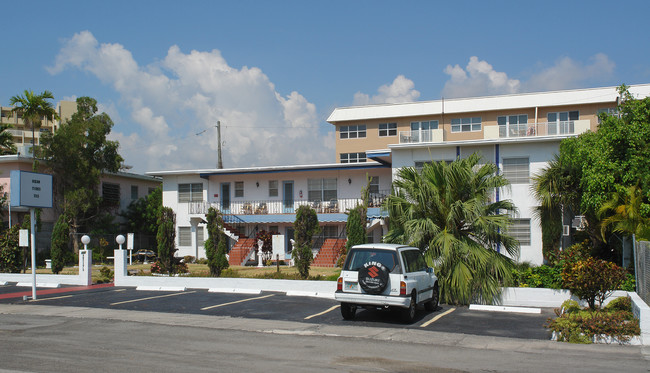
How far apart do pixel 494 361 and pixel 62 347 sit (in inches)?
304

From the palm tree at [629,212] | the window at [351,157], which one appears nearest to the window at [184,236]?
the window at [351,157]

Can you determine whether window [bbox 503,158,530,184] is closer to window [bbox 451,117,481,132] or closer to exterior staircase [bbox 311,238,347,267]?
exterior staircase [bbox 311,238,347,267]

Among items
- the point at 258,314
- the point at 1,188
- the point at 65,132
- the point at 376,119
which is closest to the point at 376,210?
the point at 376,119

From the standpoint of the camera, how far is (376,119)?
Result: 4362 centimetres

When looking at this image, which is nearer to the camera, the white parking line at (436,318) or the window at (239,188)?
the white parking line at (436,318)

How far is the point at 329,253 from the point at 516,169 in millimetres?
10685

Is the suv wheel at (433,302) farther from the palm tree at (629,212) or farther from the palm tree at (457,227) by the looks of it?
the palm tree at (629,212)

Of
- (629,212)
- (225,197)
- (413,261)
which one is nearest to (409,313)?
(413,261)

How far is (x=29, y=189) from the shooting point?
63.6 ft

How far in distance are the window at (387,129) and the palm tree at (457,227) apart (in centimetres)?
2578

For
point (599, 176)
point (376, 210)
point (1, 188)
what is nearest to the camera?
point (599, 176)

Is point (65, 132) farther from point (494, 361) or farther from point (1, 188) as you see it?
point (494, 361)

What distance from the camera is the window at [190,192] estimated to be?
120ft

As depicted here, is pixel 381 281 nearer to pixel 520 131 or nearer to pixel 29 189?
pixel 29 189
